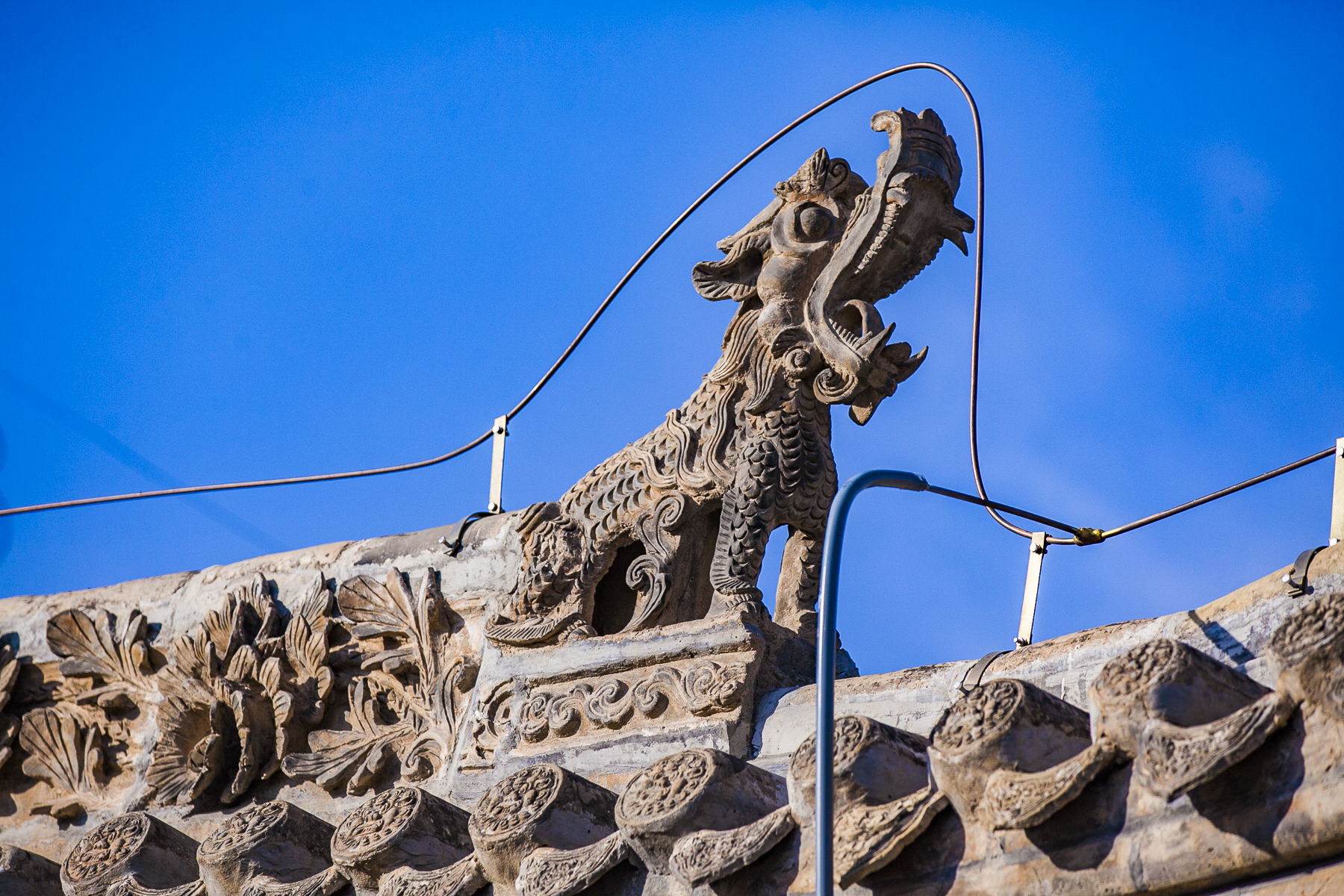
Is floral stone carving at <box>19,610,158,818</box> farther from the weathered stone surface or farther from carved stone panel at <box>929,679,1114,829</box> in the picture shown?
carved stone panel at <box>929,679,1114,829</box>

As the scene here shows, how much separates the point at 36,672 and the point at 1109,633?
14.5 feet

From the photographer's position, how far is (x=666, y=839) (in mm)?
3715

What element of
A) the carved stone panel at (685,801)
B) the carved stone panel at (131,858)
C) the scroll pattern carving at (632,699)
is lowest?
the carved stone panel at (685,801)

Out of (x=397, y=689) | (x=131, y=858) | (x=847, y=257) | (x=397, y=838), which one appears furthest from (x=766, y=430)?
(x=131, y=858)

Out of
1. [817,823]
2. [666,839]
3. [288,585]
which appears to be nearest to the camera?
[817,823]

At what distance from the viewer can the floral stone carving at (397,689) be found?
552 centimetres

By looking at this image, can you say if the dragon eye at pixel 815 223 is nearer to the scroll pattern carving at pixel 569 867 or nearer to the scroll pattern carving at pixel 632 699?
the scroll pattern carving at pixel 632 699

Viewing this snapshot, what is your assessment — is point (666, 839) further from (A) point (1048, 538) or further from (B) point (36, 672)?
(B) point (36, 672)

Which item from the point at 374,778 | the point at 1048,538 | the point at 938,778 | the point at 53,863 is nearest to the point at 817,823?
the point at 938,778

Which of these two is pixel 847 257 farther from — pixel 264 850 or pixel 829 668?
pixel 264 850

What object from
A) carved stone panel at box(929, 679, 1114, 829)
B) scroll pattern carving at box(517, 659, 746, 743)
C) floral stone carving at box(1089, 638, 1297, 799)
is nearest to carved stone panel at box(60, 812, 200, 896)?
scroll pattern carving at box(517, 659, 746, 743)

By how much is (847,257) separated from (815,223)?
20 centimetres

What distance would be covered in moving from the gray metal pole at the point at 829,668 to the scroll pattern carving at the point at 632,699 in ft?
4.39

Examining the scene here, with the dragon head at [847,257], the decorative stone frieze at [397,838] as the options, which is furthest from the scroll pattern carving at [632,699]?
the dragon head at [847,257]
